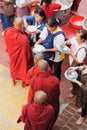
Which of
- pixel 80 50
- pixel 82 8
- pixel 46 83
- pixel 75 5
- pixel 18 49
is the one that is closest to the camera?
pixel 46 83

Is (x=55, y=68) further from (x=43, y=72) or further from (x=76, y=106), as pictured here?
(x=43, y=72)

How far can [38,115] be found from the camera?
3250 mm

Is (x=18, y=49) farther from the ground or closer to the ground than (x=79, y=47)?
closer to the ground

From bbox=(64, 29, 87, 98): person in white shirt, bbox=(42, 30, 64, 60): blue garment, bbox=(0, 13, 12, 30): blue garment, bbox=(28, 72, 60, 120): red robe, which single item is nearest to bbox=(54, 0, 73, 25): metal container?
bbox=(42, 30, 64, 60): blue garment

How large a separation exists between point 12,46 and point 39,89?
1.11m

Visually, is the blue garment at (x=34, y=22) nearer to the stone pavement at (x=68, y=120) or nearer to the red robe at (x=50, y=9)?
the red robe at (x=50, y=9)

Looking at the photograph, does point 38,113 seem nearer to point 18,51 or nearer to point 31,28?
point 18,51

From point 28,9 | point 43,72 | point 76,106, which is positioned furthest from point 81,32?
point 28,9

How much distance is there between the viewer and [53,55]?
4.57 m

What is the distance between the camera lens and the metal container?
16.7ft

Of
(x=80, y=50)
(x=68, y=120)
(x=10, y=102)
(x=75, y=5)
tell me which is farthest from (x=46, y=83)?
(x=75, y=5)

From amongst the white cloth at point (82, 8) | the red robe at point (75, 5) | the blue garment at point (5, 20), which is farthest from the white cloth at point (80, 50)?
the blue garment at point (5, 20)

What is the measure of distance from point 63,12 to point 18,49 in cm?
122

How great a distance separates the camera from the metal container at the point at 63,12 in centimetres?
509
